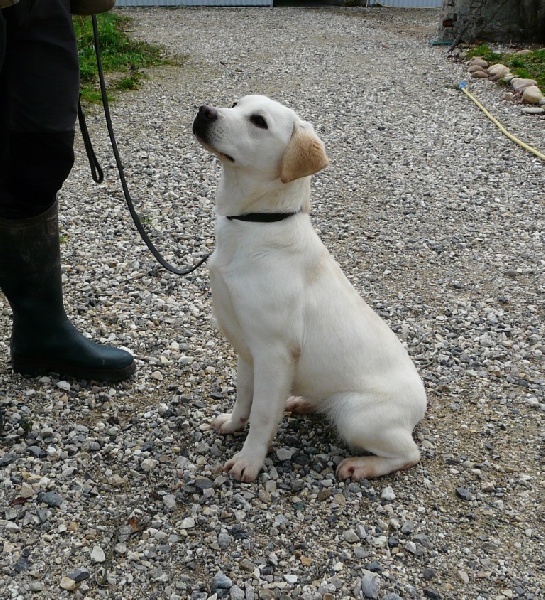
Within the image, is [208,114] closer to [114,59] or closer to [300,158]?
[300,158]

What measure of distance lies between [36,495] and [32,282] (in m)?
0.93

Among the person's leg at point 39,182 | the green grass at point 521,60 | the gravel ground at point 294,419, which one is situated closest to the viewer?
the gravel ground at point 294,419

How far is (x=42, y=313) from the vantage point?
3.20 meters

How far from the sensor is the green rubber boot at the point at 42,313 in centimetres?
302

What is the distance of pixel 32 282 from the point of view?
123 inches

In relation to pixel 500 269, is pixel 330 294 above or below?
above

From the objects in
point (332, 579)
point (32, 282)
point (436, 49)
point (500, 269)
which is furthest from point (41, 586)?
point (436, 49)

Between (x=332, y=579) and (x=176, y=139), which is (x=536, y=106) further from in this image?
(x=332, y=579)

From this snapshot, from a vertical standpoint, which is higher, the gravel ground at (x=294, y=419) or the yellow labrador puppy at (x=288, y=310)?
the yellow labrador puppy at (x=288, y=310)

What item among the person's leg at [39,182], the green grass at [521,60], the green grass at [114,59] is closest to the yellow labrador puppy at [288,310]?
the person's leg at [39,182]

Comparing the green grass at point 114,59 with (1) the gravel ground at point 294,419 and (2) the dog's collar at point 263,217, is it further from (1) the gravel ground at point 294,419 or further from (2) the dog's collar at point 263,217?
(2) the dog's collar at point 263,217

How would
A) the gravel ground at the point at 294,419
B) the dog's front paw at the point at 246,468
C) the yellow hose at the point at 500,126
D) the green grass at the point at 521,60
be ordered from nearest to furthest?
the gravel ground at the point at 294,419
the dog's front paw at the point at 246,468
the yellow hose at the point at 500,126
the green grass at the point at 521,60

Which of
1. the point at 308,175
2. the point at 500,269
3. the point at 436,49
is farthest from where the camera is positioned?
the point at 436,49

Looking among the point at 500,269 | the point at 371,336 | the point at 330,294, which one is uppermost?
the point at 330,294
